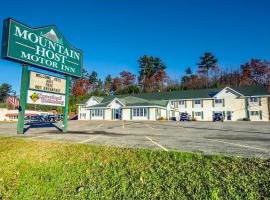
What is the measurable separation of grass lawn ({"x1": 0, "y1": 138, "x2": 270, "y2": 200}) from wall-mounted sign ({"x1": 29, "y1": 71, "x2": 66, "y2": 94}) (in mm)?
6907

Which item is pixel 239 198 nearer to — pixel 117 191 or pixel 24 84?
pixel 117 191

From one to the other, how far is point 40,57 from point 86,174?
10119 mm

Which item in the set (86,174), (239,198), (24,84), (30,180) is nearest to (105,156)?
(86,174)

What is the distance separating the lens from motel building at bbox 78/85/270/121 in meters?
42.5

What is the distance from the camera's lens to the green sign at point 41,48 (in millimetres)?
12188

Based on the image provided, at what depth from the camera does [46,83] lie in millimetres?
14703

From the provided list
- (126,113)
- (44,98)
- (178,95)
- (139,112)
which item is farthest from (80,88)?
(44,98)

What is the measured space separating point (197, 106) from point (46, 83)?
3916 centimetres

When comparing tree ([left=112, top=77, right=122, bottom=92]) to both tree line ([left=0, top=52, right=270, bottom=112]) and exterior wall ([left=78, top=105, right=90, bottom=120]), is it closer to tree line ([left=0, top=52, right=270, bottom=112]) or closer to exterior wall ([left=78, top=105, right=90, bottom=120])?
tree line ([left=0, top=52, right=270, bottom=112])

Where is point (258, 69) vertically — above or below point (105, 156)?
above

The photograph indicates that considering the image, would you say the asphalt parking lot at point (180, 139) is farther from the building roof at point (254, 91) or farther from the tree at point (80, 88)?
the tree at point (80, 88)

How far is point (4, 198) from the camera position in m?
6.02

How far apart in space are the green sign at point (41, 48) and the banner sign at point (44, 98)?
1.76 metres

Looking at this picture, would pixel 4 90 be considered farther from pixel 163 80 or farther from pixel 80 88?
pixel 163 80
